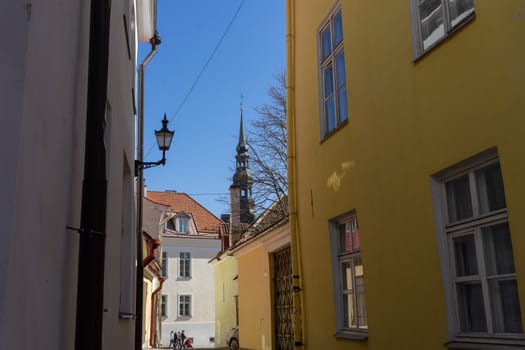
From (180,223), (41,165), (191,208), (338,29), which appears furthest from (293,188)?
(191,208)

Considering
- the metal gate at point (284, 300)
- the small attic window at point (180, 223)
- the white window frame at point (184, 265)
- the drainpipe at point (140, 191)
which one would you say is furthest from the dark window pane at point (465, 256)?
the small attic window at point (180, 223)

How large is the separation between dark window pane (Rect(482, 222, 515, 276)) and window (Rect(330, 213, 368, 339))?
2.52 meters

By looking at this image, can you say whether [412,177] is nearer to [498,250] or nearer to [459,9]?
[498,250]

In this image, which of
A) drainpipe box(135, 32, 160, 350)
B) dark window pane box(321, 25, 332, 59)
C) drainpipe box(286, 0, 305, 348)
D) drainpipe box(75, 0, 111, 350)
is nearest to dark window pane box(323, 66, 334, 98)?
dark window pane box(321, 25, 332, 59)

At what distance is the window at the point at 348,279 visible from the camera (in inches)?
285

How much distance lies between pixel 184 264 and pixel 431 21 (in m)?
41.0

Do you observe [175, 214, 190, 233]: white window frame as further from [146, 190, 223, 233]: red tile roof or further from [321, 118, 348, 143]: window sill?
[321, 118, 348, 143]: window sill

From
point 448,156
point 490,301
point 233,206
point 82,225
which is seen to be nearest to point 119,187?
point 82,225

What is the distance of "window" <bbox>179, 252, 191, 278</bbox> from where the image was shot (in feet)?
147

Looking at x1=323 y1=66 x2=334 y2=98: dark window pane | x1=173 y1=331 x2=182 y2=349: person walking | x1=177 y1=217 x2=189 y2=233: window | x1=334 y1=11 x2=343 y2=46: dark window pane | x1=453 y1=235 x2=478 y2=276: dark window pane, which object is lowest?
x1=173 y1=331 x2=182 y2=349: person walking

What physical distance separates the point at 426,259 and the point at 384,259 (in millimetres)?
969

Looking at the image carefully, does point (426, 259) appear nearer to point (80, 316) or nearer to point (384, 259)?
point (384, 259)

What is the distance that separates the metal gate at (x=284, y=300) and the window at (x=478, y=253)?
6.90m

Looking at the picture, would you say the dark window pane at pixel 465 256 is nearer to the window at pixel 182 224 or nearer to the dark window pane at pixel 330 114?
the dark window pane at pixel 330 114
